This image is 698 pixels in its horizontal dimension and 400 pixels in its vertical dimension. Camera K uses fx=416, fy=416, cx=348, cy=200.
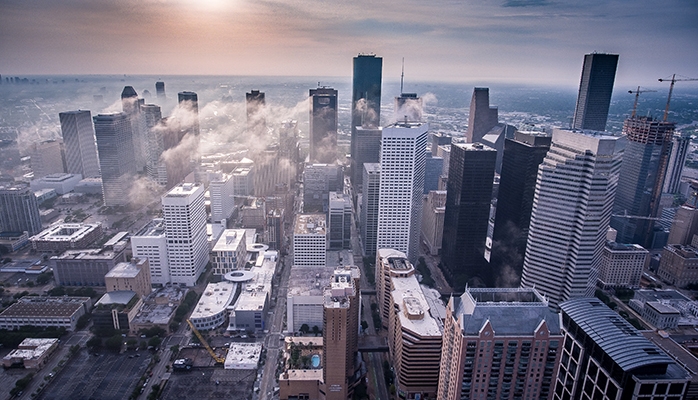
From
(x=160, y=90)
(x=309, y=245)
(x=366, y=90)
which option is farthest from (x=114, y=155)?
(x=366, y=90)

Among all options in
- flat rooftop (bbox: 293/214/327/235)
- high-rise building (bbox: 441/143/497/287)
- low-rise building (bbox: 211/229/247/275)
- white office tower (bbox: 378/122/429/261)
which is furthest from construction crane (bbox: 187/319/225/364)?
high-rise building (bbox: 441/143/497/287)

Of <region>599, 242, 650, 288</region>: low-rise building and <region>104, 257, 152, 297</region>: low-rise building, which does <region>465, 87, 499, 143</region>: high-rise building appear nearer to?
<region>599, 242, 650, 288</region>: low-rise building

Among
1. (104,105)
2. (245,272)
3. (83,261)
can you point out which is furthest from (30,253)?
(104,105)

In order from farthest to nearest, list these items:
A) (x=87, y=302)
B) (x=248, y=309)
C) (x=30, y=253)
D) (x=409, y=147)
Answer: (x=30, y=253) → (x=409, y=147) → (x=87, y=302) → (x=248, y=309)

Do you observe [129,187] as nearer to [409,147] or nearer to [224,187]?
[224,187]

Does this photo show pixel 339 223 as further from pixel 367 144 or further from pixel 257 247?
pixel 367 144

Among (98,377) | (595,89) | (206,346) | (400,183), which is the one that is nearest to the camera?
(98,377)
